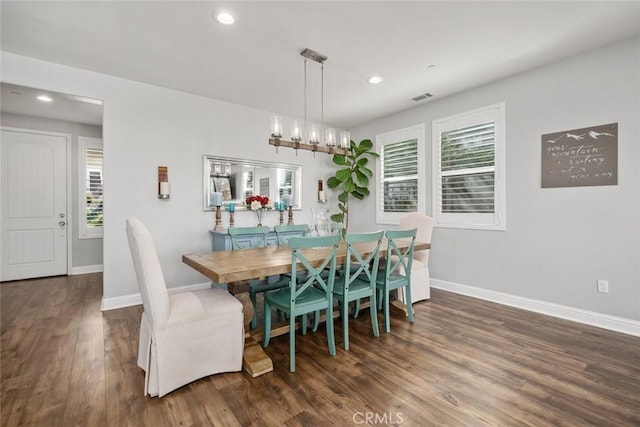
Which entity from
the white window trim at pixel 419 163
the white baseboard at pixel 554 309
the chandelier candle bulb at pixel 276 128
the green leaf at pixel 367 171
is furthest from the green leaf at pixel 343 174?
the chandelier candle bulb at pixel 276 128

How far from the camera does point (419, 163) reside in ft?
14.9

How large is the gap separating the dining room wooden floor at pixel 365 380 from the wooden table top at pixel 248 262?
2.42 feet

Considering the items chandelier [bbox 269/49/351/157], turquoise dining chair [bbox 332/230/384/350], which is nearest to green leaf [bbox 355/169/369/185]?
chandelier [bbox 269/49/351/157]

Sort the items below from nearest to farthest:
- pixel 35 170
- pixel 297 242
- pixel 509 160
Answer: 1. pixel 297 242
2. pixel 509 160
3. pixel 35 170

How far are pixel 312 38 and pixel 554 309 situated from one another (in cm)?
384

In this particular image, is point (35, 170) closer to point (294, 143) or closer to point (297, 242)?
point (294, 143)

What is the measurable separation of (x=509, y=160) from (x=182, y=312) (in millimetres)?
3856

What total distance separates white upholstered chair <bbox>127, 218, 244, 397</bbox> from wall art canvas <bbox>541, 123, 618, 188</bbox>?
355 cm

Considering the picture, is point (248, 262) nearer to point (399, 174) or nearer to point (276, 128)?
point (276, 128)

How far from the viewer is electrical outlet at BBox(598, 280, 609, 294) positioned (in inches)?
113

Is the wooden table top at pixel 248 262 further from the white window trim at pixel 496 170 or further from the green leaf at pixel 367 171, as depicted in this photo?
the green leaf at pixel 367 171

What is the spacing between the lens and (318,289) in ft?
8.65

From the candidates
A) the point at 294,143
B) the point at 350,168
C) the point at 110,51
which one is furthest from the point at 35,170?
the point at 350,168

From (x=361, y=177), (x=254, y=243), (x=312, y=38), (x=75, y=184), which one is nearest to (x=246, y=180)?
(x=254, y=243)
